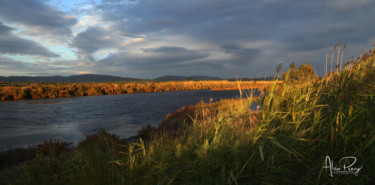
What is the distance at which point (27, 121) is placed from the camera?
11.9 metres

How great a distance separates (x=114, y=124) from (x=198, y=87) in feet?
126

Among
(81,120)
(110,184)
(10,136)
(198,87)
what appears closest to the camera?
(110,184)

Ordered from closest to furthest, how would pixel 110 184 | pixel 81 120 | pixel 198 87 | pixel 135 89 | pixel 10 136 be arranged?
pixel 110 184, pixel 10 136, pixel 81 120, pixel 135 89, pixel 198 87

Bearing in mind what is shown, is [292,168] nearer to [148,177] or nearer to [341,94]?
[148,177]

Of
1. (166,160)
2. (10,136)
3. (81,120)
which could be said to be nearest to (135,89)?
(81,120)

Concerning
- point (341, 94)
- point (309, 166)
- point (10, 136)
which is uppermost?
point (341, 94)

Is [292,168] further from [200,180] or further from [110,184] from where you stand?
[110,184]

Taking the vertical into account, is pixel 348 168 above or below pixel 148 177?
above

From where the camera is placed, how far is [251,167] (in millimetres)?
2473

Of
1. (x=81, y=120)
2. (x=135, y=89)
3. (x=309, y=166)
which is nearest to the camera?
(x=309, y=166)

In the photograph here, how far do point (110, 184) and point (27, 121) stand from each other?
13.0 m

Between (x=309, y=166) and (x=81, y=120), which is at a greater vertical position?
(x=309, y=166)

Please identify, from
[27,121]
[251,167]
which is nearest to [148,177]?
[251,167]

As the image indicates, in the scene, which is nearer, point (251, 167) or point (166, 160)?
point (251, 167)
